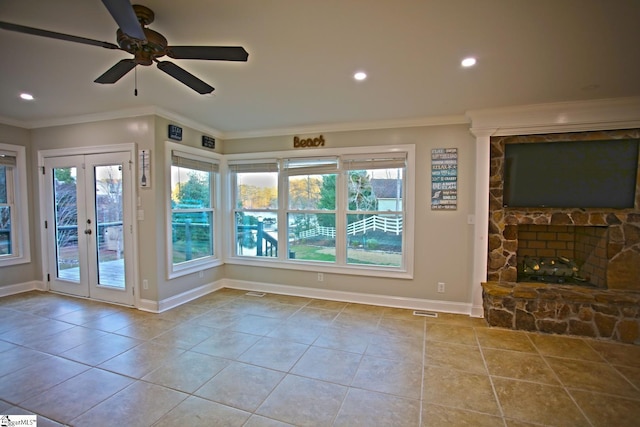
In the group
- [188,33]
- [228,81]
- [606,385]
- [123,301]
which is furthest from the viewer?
[123,301]

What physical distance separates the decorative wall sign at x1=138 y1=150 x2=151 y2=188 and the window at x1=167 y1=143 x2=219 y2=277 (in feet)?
0.97

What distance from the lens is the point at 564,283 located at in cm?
365

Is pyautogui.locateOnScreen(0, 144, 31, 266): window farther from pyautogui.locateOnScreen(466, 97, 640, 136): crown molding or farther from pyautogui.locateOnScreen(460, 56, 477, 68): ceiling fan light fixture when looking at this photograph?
pyautogui.locateOnScreen(466, 97, 640, 136): crown molding

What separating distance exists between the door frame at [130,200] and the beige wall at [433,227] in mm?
2693

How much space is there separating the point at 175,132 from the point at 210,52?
248 cm

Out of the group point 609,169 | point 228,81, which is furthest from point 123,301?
point 609,169

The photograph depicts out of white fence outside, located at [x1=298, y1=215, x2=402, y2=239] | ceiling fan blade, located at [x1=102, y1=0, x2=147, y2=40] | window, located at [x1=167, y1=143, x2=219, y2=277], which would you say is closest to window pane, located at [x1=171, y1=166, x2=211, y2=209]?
window, located at [x1=167, y1=143, x2=219, y2=277]

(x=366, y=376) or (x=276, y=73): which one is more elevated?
(x=276, y=73)

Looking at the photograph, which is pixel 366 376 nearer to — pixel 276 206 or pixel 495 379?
pixel 495 379

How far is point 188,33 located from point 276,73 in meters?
0.79

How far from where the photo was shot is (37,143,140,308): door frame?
3.81 m

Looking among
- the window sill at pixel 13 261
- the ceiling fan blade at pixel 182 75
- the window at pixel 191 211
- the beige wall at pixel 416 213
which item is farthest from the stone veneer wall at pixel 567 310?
the window sill at pixel 13 261

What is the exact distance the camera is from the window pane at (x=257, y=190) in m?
4.81

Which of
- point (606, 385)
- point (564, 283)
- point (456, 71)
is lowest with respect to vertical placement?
point (606, 385)
